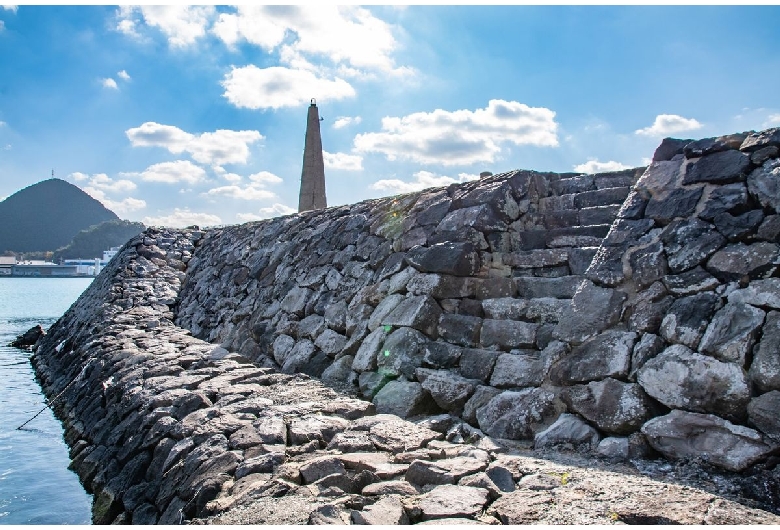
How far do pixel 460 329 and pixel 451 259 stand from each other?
32.6 inches

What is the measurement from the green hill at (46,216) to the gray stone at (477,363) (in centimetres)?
14177

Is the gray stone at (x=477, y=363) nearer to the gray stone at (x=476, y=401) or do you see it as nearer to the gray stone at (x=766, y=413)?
the gray stone at (x=476, y=401)

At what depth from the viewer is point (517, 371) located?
14.3 feet

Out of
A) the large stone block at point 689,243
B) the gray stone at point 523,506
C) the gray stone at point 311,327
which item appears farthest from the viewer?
the gray stone at point 311,327

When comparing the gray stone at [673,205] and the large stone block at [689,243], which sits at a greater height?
the gray stone at [673,205]

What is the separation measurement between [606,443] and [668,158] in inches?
104

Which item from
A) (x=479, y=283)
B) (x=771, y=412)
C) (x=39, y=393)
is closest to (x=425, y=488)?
(x=771, y=412)

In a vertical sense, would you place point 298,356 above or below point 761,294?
below

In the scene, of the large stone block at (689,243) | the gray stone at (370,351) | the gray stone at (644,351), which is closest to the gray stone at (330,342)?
the gray stone at (370,351)

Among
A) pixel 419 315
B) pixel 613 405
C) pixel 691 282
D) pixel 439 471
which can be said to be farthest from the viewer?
pixel 419 315

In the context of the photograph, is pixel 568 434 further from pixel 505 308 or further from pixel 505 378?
pixel 505 308

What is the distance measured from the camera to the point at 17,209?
130 metres

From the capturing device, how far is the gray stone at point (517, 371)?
13.8ft

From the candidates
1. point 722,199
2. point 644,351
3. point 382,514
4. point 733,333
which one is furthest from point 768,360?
point 382,514
